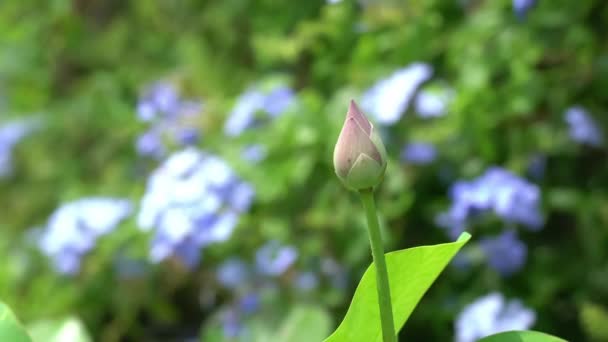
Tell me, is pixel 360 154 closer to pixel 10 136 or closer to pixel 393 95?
pixel 393 95

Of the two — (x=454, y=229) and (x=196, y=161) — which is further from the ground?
(x=196, y=161)

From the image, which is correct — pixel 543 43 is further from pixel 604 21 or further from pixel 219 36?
pixel 219 36

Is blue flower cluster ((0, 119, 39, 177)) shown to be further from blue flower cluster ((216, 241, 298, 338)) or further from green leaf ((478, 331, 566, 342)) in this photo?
green leaf ((478, 331, 566, 342))

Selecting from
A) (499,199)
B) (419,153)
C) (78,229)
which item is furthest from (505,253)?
(78,229)

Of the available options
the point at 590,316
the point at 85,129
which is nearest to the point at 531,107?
the point at 590,316

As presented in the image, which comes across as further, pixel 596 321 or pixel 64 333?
pixel 596 321

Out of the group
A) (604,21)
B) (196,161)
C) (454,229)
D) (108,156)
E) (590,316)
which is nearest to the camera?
(590,316)

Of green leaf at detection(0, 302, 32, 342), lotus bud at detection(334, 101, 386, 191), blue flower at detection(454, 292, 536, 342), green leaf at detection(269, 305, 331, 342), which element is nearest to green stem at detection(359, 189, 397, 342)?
lotus bud at detection(334, 101, 386, 191)
